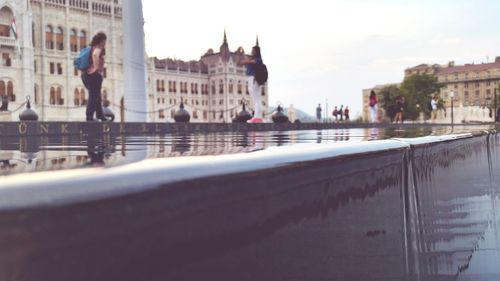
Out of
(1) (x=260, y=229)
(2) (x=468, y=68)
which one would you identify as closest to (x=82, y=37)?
(1) (x=260, y=229)

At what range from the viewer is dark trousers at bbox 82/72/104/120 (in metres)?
9.12

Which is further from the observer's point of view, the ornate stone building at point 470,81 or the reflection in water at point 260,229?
the ornate stone building at point 470,81

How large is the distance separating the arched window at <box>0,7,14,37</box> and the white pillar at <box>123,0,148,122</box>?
126 ft

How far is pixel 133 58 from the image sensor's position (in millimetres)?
12945

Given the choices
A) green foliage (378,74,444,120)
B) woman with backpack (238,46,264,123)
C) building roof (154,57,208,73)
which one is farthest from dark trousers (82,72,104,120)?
building roof (154,57,208,73)

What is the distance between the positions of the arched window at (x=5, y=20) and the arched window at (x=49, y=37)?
16.1 feet

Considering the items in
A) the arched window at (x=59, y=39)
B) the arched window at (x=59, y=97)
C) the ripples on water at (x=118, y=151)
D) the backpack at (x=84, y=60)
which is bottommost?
the ripples on water at (x=118, y=151)

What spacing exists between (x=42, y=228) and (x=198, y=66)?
3370 inches

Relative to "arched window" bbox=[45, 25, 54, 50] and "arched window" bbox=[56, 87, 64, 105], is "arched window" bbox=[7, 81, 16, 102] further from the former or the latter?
"arched window" bbox=[45, 25, 54, 50]

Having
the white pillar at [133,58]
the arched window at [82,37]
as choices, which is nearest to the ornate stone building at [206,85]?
the arched window at [82,37]

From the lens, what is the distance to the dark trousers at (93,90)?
9117 mm

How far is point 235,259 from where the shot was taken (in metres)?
0.61

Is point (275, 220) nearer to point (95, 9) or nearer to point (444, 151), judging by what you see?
point (444, 151)

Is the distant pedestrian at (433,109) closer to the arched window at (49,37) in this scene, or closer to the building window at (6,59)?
the building window at (6,59)
